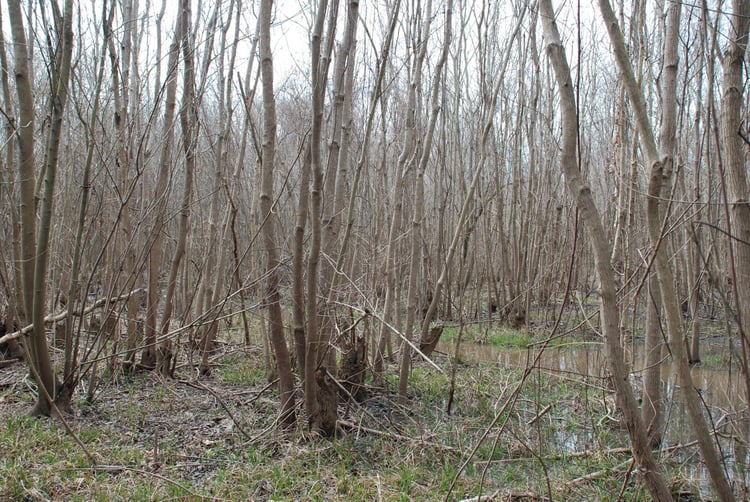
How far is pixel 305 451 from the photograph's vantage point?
2893mm

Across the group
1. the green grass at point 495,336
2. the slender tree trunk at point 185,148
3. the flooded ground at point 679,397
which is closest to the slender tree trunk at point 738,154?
the flooded ground at point 679,397

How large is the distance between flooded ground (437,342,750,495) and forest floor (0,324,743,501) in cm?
5

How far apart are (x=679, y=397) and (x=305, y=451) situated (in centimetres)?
311

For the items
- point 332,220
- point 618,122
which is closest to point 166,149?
point 332,220

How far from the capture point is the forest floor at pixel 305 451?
248 centimetres

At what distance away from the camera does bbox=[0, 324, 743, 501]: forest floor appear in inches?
97.6

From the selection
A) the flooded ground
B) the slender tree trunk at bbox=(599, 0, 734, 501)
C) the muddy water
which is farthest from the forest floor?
the muddy water

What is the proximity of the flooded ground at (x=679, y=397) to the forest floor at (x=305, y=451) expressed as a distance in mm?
49

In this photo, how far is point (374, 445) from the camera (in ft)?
10.2

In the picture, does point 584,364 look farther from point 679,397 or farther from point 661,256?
point 661,256

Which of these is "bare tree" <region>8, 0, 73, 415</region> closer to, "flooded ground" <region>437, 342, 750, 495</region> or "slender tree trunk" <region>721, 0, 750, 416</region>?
"flooded ground" <region>437, 342, 750, 495</region>

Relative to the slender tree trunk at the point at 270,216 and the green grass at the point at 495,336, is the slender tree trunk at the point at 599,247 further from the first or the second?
the green grass at the point at 495,336

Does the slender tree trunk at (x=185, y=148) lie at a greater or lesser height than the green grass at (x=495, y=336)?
greater

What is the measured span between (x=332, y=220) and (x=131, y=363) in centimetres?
213
